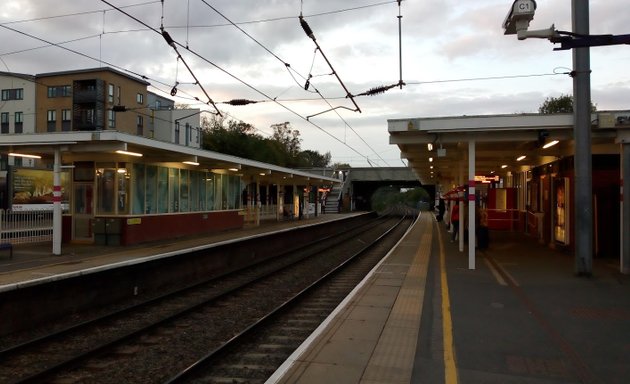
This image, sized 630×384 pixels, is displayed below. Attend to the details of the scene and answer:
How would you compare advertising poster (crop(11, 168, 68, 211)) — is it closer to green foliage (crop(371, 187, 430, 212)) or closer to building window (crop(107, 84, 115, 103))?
building window (crop(107, 84, 115, 103))

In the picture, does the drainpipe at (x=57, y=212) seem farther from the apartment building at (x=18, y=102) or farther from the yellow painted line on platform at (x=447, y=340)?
the apartment building at (x=18, y=102)

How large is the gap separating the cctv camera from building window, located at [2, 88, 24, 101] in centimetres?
5241

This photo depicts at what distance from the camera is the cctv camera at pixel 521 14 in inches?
355

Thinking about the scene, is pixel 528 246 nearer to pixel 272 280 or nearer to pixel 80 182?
pixel 272 280

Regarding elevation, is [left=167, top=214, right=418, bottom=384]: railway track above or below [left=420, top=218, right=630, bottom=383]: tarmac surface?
below

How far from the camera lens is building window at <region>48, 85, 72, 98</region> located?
49.4 metres

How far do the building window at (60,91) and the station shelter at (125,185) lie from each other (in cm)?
2562

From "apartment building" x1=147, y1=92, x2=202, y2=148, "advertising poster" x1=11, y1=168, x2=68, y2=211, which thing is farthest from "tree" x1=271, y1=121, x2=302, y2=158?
"advertising poster" x1=11, y1=168, x2=68, y2=211

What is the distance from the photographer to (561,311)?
815 centimetres

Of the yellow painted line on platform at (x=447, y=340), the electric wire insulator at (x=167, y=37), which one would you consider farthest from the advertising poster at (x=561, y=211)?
the electric wire insulator at (x=167, y=37)

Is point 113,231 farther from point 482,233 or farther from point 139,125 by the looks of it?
point 139,125

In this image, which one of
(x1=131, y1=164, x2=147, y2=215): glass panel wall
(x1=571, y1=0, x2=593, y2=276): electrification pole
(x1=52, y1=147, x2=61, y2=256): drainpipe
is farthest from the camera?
(x1=131, y1=164, x2=147, y2=215): glass panel wall

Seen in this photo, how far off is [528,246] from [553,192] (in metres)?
1.96

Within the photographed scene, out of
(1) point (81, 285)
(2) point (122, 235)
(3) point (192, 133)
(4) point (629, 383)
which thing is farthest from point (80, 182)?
(3) point (192, 133)
